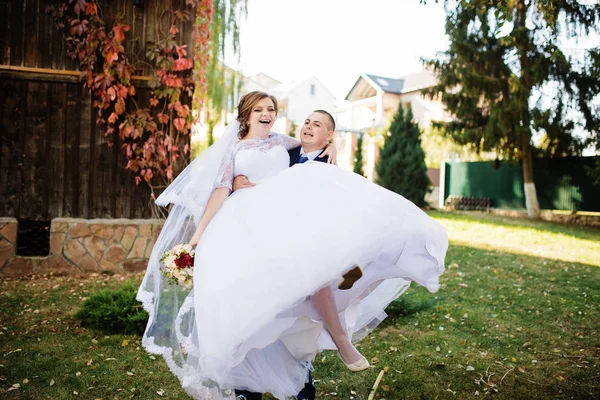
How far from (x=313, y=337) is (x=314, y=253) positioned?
688 millimetres

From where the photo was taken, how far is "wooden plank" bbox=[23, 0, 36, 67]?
6.36m

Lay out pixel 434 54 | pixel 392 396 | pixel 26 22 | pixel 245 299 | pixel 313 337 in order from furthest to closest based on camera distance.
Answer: pixel 434 54 → pixel 26 22 → pixel 392 396 → pixel 313 337 → pixel 245 299

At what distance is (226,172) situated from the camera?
3.01 m

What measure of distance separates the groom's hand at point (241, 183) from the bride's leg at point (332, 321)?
834 millimetres

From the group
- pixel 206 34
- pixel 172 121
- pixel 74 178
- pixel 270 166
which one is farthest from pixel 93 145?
pixel 270 166

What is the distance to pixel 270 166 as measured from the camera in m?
3.10

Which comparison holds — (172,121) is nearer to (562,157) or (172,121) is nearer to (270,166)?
(270,166)

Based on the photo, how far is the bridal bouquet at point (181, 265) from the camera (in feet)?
8.97

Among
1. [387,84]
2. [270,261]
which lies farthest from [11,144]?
[387,84]

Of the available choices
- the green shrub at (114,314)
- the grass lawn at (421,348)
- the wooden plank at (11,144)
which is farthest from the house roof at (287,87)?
the green shrub at (114,314)

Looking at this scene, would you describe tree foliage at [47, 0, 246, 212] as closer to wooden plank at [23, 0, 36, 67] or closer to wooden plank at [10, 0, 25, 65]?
wooden plank at [23, 0, 36, 67]

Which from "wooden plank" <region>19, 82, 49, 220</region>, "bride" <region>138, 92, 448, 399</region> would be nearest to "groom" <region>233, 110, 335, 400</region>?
"bride" <region>138, 92, 448, 399</region>

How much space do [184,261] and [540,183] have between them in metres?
16.0

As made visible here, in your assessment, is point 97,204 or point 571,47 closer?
point 97,204
